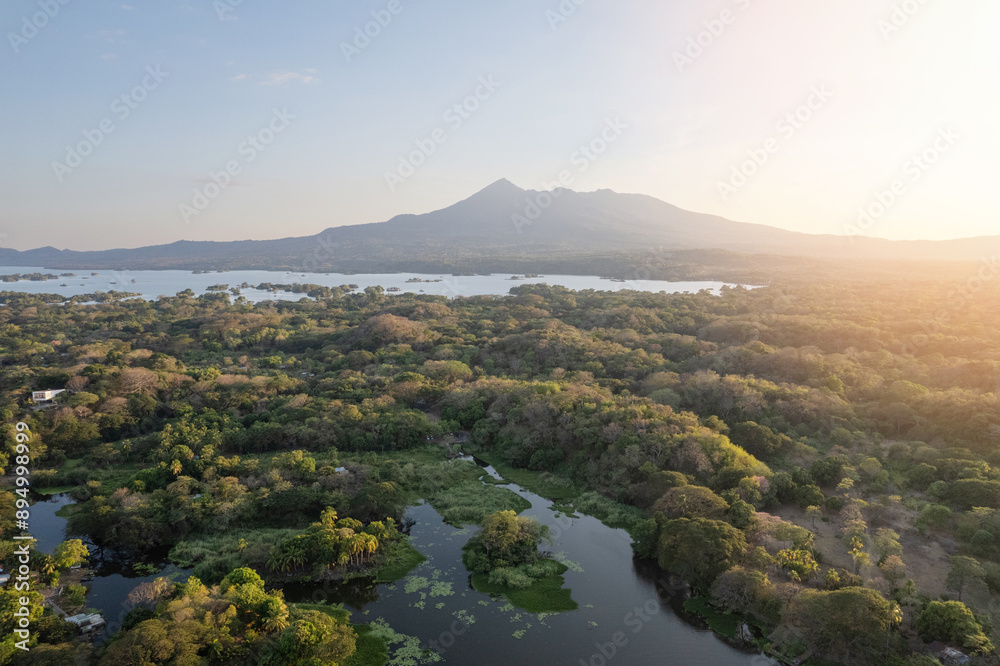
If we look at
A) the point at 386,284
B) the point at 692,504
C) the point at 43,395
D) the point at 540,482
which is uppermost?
the point at 386,284

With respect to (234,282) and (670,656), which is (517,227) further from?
(670,656)

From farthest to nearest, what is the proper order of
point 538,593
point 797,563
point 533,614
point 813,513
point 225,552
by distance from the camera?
point 813,513 < point 225,552 < point 538,593 < point 797,563 < point 533,614

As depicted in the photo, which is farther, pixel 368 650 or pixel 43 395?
pixel 43 395

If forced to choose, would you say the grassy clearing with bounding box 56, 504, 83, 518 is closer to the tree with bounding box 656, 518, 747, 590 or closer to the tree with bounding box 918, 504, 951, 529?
the tree with bounding box 656, 518, 747, 590

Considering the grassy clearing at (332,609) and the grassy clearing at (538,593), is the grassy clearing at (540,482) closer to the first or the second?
the grassy clearing at (538,593)

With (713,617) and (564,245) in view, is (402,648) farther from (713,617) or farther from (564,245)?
(564,245)

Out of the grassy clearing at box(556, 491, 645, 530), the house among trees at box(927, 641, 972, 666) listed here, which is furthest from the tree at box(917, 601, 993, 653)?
the grassy clearing at box(556, 491, 645, 530)

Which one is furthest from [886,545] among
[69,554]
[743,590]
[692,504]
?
[69,554]
